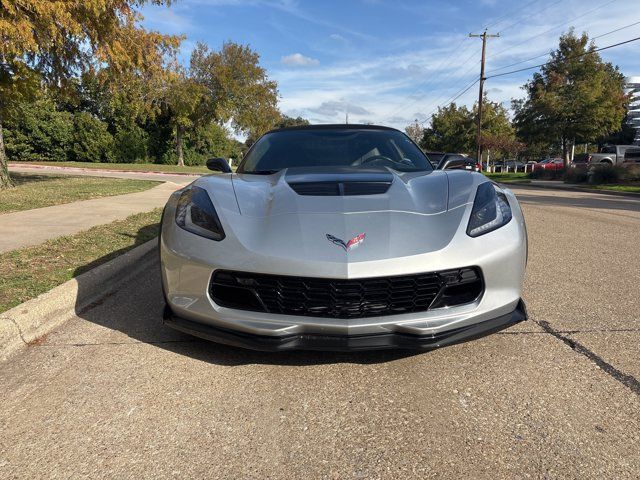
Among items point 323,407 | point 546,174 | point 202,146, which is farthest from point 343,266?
point 202,146

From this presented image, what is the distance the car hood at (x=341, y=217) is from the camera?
2.41 metres

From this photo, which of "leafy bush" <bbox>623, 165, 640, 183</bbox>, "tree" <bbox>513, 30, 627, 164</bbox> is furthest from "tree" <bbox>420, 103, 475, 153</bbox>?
"leafy bush" <bbox>623, 165, 640, 183</bbox>

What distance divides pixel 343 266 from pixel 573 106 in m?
32.6

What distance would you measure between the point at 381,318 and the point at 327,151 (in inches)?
85.9

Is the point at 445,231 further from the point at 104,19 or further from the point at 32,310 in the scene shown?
the point at 104,19

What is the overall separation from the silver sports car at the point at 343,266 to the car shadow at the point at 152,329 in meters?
0.37

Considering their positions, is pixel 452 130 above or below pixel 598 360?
above

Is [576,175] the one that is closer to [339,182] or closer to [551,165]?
[551,165]

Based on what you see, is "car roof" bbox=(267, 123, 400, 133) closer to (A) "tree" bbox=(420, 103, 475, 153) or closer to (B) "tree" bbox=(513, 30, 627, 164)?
(B) "tree" bbox=(513, 30, 627, 164)

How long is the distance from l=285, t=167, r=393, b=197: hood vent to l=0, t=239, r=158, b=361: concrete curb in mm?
1936

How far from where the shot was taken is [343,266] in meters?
2.32

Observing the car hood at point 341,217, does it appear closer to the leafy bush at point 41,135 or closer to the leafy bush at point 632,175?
the leafy bush at point 632,175

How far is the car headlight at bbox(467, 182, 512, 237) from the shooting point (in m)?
2.67

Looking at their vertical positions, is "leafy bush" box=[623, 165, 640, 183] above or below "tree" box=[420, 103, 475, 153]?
below
